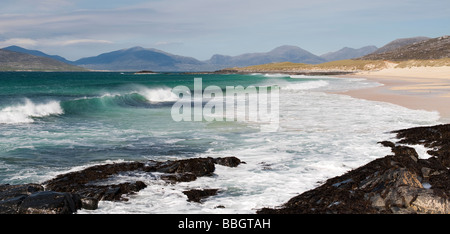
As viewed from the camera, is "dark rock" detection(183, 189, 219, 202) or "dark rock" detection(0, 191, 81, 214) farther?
"dark rock" detection(183, 189, 219, 202)

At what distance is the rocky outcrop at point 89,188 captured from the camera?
22.6 feet

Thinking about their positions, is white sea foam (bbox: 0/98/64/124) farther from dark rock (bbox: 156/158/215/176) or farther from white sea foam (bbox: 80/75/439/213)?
dark rock (bbox: 156/158/215/176)

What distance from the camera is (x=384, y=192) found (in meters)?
7.18

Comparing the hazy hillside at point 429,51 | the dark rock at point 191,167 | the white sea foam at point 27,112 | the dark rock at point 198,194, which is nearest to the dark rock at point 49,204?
the dark rock at point 198,194

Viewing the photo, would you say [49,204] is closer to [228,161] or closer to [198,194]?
[198,194]

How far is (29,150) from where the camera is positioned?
12961 mm

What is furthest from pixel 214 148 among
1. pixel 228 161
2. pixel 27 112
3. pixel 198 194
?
pixel 27 112

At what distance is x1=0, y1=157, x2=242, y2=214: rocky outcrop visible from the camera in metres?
6.89

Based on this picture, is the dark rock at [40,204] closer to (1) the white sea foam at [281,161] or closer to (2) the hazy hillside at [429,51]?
(1) the white sea foam at [281,161]

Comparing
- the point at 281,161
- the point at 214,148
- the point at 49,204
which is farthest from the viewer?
the point at 214,148

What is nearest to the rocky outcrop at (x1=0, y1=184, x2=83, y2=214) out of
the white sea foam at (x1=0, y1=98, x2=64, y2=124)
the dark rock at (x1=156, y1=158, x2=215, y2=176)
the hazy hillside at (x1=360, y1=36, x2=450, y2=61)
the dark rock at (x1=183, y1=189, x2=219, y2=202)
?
the dark rock at (x1=183, y1=189, x2=219, y2=202)

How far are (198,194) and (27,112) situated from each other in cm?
1858

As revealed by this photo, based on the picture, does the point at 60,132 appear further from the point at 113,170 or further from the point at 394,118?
the point at 394,118
